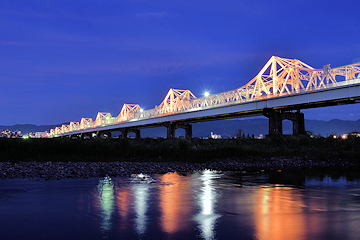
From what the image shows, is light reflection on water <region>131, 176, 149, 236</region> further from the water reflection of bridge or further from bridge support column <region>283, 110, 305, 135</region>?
bridge support column <region>283, 110, 305, 135</region>

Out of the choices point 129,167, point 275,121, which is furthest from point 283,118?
point 129,167

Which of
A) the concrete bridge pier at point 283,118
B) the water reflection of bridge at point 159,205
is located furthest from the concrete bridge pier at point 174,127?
the water reflection of bridge at point 159,205

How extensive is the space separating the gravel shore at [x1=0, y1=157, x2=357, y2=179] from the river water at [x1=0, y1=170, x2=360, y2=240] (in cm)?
171

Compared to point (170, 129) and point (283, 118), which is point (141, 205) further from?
point (170, 129)

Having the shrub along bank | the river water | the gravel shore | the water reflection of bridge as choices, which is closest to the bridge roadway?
the shrub along bank

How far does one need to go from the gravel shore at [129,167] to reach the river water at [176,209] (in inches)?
67.5

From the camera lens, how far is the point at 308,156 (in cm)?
2845

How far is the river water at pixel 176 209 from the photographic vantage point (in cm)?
795

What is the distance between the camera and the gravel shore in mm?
17312

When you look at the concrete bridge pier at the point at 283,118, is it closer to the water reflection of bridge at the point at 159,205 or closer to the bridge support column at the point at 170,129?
the bridge support column at the point at 170,129

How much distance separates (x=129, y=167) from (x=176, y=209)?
10.5m

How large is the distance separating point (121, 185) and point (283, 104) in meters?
48.8

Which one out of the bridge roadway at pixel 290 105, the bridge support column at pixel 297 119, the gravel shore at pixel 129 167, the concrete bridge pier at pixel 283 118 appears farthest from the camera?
the bridge support column at pixel 297 119

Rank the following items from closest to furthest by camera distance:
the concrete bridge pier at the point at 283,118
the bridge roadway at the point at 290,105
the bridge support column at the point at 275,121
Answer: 1. the bridge roadway at the point at 290,105
2. the bridge support column at the point at 275,121
3. the concrete bridge pier at the point at 283,118
